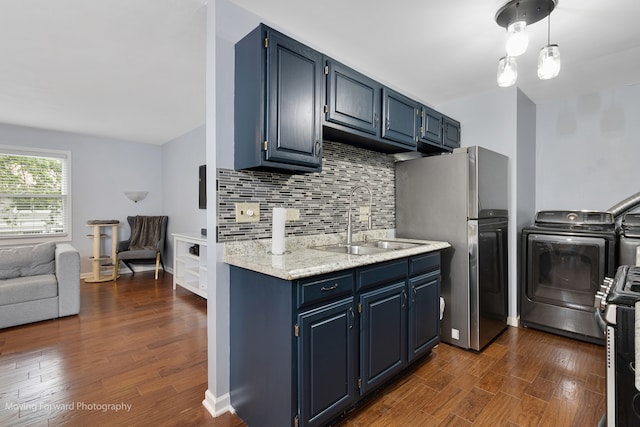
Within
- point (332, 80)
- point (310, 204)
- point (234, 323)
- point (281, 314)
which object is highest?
point (332, 80)

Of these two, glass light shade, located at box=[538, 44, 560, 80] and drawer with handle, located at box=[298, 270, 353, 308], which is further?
glass light shade, located at box=[538, 44, 560, 80]

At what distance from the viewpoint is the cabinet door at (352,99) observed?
196cm

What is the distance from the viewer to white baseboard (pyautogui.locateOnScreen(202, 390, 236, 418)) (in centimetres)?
177

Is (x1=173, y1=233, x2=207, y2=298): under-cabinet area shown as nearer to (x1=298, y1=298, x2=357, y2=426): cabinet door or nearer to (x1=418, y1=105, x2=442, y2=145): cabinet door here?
(x1=298, y1=298, x2=357, y2=426): cabinet door

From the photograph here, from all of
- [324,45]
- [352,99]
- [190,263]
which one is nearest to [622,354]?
[352,99]

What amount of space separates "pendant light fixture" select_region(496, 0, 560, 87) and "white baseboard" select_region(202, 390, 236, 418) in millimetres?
2545

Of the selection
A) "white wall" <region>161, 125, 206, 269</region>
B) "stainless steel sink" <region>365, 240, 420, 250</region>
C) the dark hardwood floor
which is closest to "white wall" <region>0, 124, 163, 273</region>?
"white wall" <region>161, 125, 206, 269</region>

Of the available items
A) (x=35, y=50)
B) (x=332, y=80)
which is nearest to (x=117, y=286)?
(x=35, y=50)

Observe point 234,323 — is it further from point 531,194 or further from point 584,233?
point 531,194

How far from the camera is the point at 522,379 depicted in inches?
83.7

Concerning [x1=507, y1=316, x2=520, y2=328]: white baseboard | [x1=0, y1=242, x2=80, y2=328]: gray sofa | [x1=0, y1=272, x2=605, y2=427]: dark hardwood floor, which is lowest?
[x1=0, y1=272, x2=605, y2=427]: dark hardwood floor

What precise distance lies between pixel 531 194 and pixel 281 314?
3307mm

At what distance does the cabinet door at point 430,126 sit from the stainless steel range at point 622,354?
1897 millimetres

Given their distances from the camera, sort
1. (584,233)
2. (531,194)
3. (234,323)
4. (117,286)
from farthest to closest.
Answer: (117,286) → (531,194) → (584,233) → (234,323)
